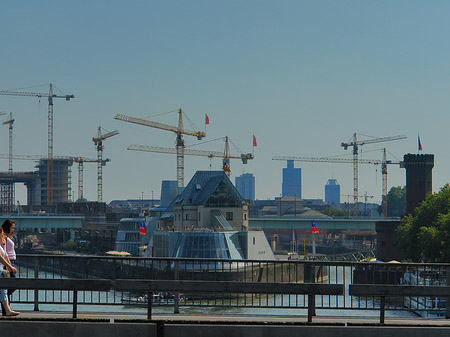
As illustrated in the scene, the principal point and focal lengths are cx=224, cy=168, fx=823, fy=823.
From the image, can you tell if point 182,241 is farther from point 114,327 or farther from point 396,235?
point 114,327

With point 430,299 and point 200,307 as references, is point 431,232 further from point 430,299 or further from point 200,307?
point 200,307

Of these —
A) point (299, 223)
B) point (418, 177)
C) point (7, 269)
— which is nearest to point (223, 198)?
point (418, 177)

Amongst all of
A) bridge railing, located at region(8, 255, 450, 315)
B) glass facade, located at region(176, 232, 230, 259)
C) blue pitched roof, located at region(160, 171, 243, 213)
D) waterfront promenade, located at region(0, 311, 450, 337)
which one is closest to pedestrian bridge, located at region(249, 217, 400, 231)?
blue pitched roof, located at region(160, 171, 243, 213)

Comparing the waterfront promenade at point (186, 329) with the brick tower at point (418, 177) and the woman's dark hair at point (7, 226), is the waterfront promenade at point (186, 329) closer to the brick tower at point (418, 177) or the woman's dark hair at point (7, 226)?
the woman's dark hair at point (7, 226)

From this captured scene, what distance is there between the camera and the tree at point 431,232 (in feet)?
263

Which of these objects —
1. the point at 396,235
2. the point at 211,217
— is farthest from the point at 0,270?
the point at 396,235

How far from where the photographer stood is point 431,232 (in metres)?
82.6

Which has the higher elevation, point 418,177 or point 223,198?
point 418,177

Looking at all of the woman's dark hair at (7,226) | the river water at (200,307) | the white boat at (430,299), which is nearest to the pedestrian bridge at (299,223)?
the river water at (200,307)

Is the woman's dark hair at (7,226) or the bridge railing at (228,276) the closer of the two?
the woman's dark hair at (7,226)

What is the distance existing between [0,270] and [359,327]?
21.8 ft

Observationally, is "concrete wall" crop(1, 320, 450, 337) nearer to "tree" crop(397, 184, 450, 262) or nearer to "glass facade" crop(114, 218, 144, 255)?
"tree" crop(397, 184, 450, 262)

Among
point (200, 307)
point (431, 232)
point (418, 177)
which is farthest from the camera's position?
point (418, 177)

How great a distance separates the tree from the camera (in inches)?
3155
